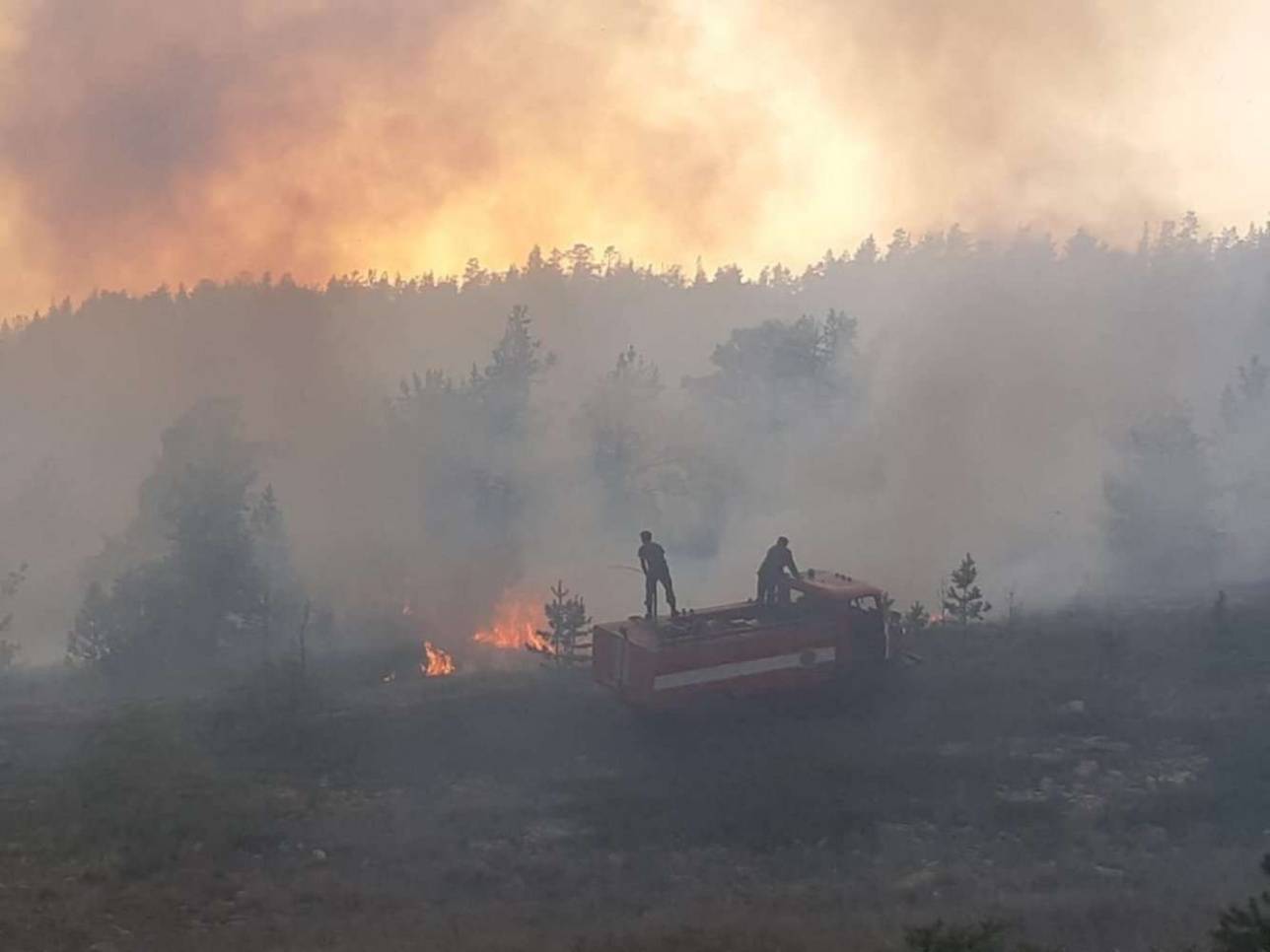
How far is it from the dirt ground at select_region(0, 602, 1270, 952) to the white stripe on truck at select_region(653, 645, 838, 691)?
640mm

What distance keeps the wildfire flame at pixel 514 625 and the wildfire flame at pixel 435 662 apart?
315cm

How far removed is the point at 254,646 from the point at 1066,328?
189 ft

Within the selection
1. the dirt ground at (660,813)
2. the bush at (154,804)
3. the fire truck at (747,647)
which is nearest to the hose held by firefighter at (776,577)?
the fire truck at (747,647)

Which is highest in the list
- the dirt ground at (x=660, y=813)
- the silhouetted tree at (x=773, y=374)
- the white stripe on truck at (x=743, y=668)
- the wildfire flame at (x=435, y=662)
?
the silhouetted tree at (x=773, y=374)

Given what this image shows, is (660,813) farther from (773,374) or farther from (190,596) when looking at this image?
(773,374)

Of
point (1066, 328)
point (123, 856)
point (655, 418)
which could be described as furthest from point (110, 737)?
point (1066, 328)

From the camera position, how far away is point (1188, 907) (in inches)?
479

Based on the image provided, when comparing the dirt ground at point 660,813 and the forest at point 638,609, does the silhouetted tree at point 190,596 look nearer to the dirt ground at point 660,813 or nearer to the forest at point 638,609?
the forest at point 638,609

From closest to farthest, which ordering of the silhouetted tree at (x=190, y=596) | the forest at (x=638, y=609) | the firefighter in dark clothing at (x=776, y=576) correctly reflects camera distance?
the forest at (x=638, y=609) < the firefighter in dark clothing at (x=776, y=576) < the silhouetted tree at (x=190, y=596)

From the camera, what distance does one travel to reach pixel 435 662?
114 ft

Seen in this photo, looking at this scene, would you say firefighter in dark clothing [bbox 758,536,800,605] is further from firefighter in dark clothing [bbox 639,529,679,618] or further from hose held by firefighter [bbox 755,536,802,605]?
firefighter in dark clothing [bbox 639,529,679,618]

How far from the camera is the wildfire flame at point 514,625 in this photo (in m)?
40.3

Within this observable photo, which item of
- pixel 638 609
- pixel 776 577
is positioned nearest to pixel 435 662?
pixel 638 609

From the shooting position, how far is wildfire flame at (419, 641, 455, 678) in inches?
1316
